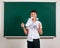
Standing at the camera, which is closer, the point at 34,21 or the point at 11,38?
the point at 34,21

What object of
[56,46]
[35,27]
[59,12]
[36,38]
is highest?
[59,12]

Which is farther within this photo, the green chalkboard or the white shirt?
the green chalkboard

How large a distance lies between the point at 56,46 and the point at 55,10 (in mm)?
958

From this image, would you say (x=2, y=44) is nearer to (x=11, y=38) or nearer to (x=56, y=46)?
(x=11, y=38)

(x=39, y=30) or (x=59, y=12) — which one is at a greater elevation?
(x=59, y=12)

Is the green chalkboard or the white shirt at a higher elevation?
the green chalkboard

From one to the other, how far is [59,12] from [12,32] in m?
1.35

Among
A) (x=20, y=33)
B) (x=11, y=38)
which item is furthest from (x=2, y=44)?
(x=20, y=33)

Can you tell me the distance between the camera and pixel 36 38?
351cm

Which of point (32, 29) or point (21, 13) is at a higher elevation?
point (21, 13)

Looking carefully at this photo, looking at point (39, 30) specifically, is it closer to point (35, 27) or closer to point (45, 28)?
point (35, 27)

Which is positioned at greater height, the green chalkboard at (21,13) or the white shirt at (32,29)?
the green chalkboard at (21,13)

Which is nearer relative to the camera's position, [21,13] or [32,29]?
[32,29]

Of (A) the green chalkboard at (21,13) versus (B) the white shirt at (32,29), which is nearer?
(B) the white shirt at (32,29)
